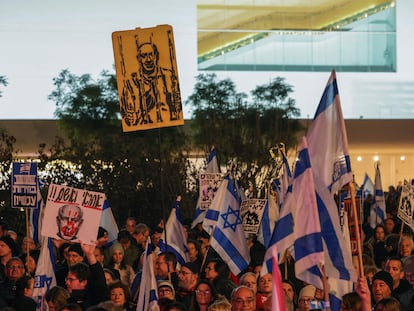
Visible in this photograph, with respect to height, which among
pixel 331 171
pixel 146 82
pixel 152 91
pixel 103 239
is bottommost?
pixel 103 239

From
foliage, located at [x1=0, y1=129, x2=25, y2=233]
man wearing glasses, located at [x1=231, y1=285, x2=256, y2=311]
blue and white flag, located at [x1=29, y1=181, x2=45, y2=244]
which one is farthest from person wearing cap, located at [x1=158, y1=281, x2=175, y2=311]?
foliage, located at [x1=0, y1=129, x2=25, y2=233]

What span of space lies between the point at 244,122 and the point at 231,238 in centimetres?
2208

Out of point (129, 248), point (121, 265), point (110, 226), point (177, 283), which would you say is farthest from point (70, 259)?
point (110, 226)

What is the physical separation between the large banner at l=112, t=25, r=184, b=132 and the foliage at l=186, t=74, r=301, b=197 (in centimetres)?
1524

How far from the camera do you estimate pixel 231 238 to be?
1471cm

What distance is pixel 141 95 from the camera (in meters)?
14.2

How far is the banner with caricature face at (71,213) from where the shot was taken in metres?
11.9

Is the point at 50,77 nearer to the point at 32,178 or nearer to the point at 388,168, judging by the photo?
the point at 388,168

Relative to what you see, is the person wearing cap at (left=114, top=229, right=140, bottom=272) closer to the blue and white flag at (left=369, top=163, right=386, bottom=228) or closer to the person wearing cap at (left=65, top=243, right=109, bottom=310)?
the person wearing cap at (left=65, top=243, right=109, bottom=310)

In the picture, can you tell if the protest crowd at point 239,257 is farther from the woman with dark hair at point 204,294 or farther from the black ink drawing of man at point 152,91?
the black ink drawing of man at point 152,91

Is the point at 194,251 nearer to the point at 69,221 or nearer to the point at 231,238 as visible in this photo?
the point at 231,238

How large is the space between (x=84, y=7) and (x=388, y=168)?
13995 mm

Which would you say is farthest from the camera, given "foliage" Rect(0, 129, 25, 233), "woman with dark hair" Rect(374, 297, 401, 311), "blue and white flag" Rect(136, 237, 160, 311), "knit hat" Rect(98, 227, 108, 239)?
"foliage" Rect(0, 129, 25, 233)

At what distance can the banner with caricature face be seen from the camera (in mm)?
11938
